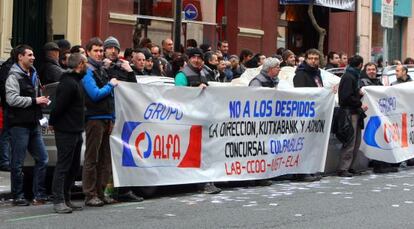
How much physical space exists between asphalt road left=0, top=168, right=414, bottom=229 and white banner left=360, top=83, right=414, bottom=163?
246cm

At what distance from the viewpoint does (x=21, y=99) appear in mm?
10359

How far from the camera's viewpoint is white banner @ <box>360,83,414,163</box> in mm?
14789

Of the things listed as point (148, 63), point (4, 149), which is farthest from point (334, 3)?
point (4, 149)

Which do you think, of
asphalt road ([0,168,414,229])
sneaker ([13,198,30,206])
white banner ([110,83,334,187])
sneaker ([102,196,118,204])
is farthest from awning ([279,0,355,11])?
sneaker ([13,198,30,206])

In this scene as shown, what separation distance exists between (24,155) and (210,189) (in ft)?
8.37

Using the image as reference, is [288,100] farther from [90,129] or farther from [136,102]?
[90,129]

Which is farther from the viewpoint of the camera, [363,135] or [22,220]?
[363,135]

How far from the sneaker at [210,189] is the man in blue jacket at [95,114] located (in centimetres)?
169

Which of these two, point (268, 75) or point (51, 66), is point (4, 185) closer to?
point (51, 66)

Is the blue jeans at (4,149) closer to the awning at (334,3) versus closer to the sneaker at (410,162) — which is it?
the sneaker at (410,162)

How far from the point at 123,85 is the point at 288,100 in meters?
3.23

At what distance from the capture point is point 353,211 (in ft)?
33.1

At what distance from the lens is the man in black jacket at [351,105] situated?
13961mm

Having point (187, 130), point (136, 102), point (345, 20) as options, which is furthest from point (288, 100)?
point (345, 20)
